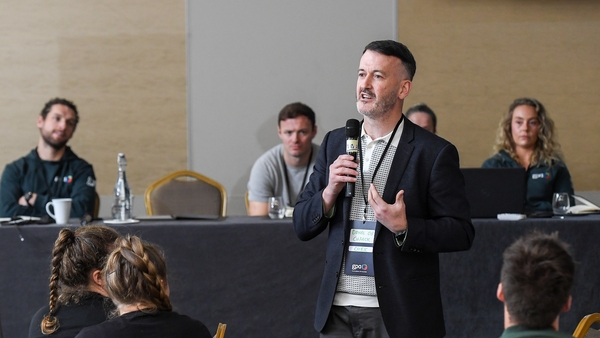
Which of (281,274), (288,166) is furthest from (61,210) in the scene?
(288,166)

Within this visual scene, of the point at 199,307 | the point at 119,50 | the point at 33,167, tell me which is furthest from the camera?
the point at 119,50

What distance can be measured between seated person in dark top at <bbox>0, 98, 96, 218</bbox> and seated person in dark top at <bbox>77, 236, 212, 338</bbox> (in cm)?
233

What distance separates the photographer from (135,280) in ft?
5.72

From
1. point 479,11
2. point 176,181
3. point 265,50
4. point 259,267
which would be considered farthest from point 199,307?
point 479,11

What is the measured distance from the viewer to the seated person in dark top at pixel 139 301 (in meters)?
1.66

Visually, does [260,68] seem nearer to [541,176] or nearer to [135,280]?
[541,176]

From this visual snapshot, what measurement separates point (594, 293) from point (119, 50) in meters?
3.79

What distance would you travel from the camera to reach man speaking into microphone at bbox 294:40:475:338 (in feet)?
6.43

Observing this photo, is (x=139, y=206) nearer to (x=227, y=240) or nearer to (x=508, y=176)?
(x=227, y=240)

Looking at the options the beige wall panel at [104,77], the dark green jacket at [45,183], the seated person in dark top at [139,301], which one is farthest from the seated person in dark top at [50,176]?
the seated person in dark top at [139,301]

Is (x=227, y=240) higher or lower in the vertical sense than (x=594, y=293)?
higher

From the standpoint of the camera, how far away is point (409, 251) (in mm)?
1953

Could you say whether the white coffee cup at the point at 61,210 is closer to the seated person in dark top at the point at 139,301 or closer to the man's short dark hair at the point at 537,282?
the seated person in dark top at the point at 139,301

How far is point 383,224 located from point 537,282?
0.56 m
